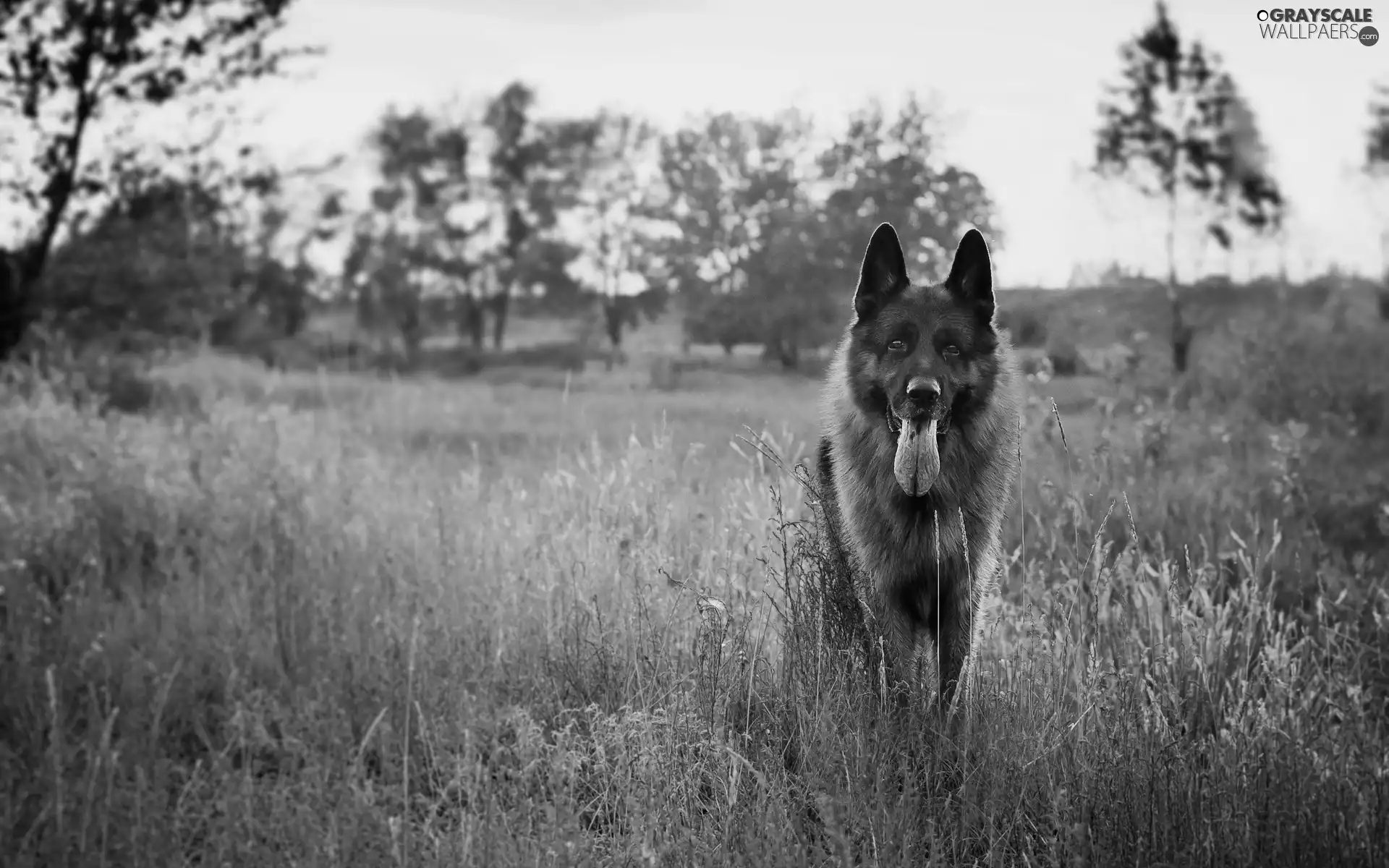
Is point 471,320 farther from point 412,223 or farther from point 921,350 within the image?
point 921,350

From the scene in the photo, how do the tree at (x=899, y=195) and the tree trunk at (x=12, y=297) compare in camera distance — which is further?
the tree at (x=899, y=195)

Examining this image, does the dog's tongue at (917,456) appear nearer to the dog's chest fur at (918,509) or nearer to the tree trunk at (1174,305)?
the dog's chest fur at (918,509)

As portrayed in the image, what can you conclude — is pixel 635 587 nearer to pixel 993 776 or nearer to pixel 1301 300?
pixel 993 776

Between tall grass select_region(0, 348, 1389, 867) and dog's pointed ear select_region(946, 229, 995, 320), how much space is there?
83 centimetres

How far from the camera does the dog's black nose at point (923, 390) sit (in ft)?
11.1

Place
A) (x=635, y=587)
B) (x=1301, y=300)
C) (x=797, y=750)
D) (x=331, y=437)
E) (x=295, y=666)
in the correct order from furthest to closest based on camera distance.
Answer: (x=1301, y=300), (x=331, y=437), (x=295, y=666), (x=635, y=587), (x=797, y=750)

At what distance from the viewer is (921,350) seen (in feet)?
11.6

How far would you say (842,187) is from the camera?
27.2 meters

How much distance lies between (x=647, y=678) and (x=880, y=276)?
68.4 inches

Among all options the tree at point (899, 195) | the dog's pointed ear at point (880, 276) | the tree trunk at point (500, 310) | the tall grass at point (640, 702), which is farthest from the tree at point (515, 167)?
the dog's pointed ear at point (880, 276)

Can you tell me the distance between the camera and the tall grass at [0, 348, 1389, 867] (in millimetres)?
2963

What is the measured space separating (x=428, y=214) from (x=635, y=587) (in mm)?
37965

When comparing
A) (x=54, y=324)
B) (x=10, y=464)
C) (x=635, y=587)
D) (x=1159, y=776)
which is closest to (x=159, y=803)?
(x=635, y=587)

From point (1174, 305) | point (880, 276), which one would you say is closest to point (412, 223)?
point (1174, 305)
